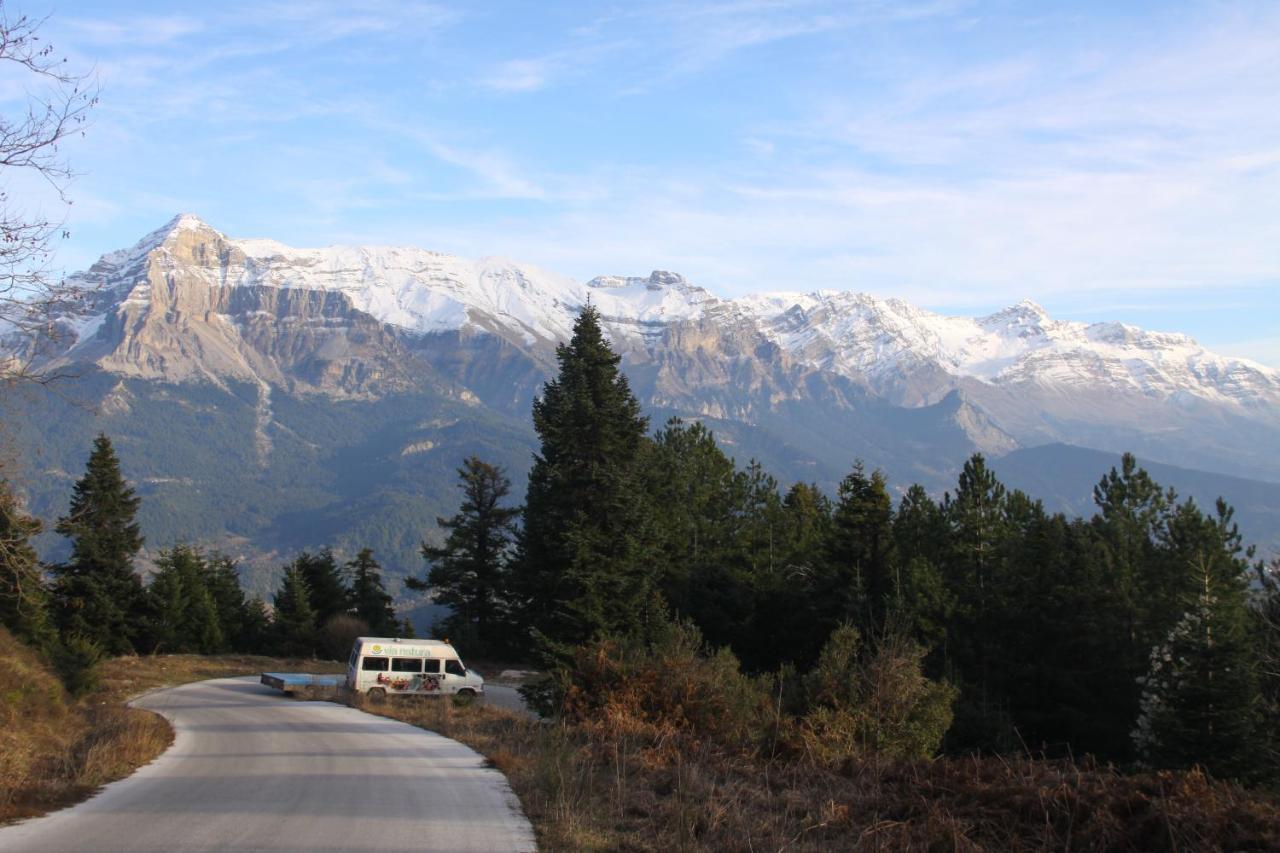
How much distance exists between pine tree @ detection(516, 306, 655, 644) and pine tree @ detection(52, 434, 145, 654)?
24.3m

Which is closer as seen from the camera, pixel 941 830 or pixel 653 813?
pixel 941 830

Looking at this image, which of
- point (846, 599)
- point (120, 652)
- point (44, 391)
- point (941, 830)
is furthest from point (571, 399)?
point (120, 652)

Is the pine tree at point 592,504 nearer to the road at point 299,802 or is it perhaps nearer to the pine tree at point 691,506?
the pine tree at point 691,506

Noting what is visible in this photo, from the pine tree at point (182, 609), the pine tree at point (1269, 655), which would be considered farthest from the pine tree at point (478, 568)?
the pine tree at point (1269, 655)

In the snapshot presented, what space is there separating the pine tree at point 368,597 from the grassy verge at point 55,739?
33.5 m

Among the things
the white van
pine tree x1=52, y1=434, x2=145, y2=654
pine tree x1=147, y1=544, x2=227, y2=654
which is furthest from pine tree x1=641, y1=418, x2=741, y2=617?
pine tree x1=147, y1=544, x2=227, y2=654

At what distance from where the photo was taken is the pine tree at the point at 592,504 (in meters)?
26.6

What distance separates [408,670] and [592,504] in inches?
386

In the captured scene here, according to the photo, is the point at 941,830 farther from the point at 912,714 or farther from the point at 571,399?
the point at 571,399

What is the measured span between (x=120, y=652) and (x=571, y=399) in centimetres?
3000

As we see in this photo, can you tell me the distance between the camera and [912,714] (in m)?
16.7

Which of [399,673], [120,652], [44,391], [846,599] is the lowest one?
[120,652]

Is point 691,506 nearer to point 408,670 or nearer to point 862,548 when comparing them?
point 862,548

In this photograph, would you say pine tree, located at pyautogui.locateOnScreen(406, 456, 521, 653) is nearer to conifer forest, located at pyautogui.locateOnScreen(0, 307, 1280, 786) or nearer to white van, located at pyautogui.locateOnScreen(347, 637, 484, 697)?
conifer forest, located at pyautogui.locateOnScreen(0, 307, 1280, 786)
